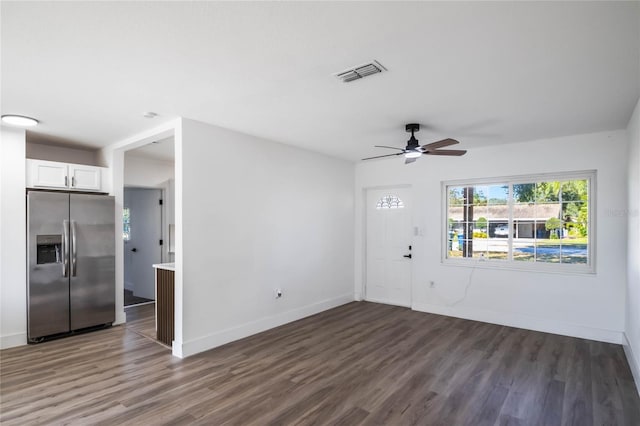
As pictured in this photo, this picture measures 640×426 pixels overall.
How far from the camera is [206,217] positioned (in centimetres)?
390

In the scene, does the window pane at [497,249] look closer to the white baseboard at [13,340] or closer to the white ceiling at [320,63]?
the white ceiling at [320,63]

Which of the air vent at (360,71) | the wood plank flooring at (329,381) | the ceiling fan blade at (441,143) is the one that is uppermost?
the air vent at (360,71)

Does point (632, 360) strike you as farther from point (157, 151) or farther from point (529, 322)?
point (157, 151)

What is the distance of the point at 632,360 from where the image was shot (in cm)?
335

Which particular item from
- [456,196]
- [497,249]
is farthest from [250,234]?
[497,249]

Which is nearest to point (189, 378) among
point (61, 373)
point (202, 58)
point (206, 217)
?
point (61, 373)

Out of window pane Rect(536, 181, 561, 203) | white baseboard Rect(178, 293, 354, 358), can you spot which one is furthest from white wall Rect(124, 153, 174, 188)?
window pane Rect(536, 181, 561, 203)

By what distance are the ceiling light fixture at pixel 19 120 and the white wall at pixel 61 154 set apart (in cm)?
122

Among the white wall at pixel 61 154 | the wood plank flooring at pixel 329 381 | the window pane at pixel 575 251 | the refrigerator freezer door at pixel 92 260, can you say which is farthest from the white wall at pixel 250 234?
the window pane at pixel 575 251

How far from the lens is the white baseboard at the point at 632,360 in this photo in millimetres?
3000

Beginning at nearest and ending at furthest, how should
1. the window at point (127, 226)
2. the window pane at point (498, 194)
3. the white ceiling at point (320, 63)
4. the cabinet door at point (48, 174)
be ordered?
the white ceiling at point (320, 63) < the cabinet door at point (48, 174) < the window pane at point (498, 194) < the window at point (127, 226)

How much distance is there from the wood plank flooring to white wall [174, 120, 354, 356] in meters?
0.41

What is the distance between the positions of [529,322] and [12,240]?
675cm

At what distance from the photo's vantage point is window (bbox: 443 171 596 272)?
14.8 feet
